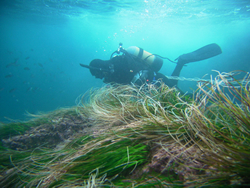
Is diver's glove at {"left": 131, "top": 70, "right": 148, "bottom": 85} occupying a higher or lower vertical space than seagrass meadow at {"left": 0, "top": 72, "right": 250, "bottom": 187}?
higher

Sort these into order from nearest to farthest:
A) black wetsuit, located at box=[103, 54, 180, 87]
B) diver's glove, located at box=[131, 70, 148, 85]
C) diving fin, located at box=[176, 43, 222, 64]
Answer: diver's glove, located at box=[131, 70, 148, 85], black wetsuit, located at box=[103, 54, 180, 87], diving fin, located at box=[176, 43, 222, 64]

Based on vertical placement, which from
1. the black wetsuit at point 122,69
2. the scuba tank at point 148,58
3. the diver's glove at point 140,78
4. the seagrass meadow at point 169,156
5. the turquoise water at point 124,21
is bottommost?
the seagrass meadow at point 169,156

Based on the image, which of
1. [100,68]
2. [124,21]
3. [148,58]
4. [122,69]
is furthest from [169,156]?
[124,21]

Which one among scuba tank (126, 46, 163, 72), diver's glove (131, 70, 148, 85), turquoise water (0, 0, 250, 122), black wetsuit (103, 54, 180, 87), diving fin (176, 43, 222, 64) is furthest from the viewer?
turquoise water (0, 0, 250, 122)

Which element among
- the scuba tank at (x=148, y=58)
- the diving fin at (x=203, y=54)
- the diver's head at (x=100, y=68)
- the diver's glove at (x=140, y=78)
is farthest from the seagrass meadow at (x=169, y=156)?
the diving fin at (x=203, y=54)

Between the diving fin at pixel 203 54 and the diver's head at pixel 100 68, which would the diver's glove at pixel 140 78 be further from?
the diving fin at pixel 203 54

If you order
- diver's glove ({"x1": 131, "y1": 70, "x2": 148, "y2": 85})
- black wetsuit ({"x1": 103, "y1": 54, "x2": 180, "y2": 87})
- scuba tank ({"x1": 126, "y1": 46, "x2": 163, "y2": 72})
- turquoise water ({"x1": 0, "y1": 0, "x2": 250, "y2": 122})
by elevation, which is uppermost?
turquoise water ({"x1": 0, "y1": 0, "x2": 250, "y2": 122})

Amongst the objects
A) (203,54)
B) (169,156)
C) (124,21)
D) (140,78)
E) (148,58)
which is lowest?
(169,156)

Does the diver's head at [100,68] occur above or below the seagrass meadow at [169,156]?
above

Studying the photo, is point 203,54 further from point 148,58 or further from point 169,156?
point 169,156

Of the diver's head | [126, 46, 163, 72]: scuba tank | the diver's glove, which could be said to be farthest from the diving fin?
the diver's head

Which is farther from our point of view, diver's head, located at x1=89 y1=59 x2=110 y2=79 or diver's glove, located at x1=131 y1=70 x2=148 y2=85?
diver's head, located at x1=89 y1=59 x2=110 y2=79

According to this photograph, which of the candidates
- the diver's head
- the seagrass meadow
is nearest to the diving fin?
the diver's head

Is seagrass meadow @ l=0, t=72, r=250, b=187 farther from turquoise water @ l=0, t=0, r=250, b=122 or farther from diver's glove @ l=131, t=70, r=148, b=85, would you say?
diver's glove @ l=131, t=70, r=148, b=85
